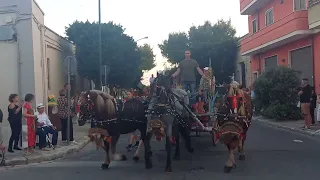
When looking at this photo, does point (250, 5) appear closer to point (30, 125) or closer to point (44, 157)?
point (30, 125)

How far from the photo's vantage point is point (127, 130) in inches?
393

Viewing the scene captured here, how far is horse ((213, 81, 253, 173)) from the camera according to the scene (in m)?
8.81

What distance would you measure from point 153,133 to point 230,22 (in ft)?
134

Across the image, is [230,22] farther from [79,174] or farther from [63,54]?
[79,174]

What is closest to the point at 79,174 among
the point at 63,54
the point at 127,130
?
the point at 127,130

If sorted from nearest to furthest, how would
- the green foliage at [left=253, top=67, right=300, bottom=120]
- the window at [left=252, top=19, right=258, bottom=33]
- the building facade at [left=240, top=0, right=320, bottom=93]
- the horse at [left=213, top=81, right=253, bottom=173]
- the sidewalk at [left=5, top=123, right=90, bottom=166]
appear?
the horse at [left=213, top=81, right=253, bottom=173], the sidewalk at [left=5, top=123, right=90, bottom=166], the green foliage at [left=253, top=67, right=300, bottom=120], the building facade at [left=240, top=0, right=320, bottom=93], the window at [left=252, top=19, right=258, bottom=33]

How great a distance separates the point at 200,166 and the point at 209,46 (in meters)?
32.8

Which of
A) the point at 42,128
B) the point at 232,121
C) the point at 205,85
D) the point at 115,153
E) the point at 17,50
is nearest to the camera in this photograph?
the point at 232,121

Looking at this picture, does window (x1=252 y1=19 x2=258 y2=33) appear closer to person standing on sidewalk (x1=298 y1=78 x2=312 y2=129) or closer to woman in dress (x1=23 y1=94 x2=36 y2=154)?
person standing on sidewalk (x1=298 y1=78 x2=312 y2=129)

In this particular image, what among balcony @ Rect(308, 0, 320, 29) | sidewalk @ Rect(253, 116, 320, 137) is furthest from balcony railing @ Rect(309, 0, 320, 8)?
sidewalk @ Rect(253, 116, 320, 137)

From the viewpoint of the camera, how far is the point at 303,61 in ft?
80.4

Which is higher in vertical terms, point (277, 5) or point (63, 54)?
point (277, 5)

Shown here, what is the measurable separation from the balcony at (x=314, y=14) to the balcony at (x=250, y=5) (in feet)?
30.6

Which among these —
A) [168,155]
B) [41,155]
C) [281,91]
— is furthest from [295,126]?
[41,155]
